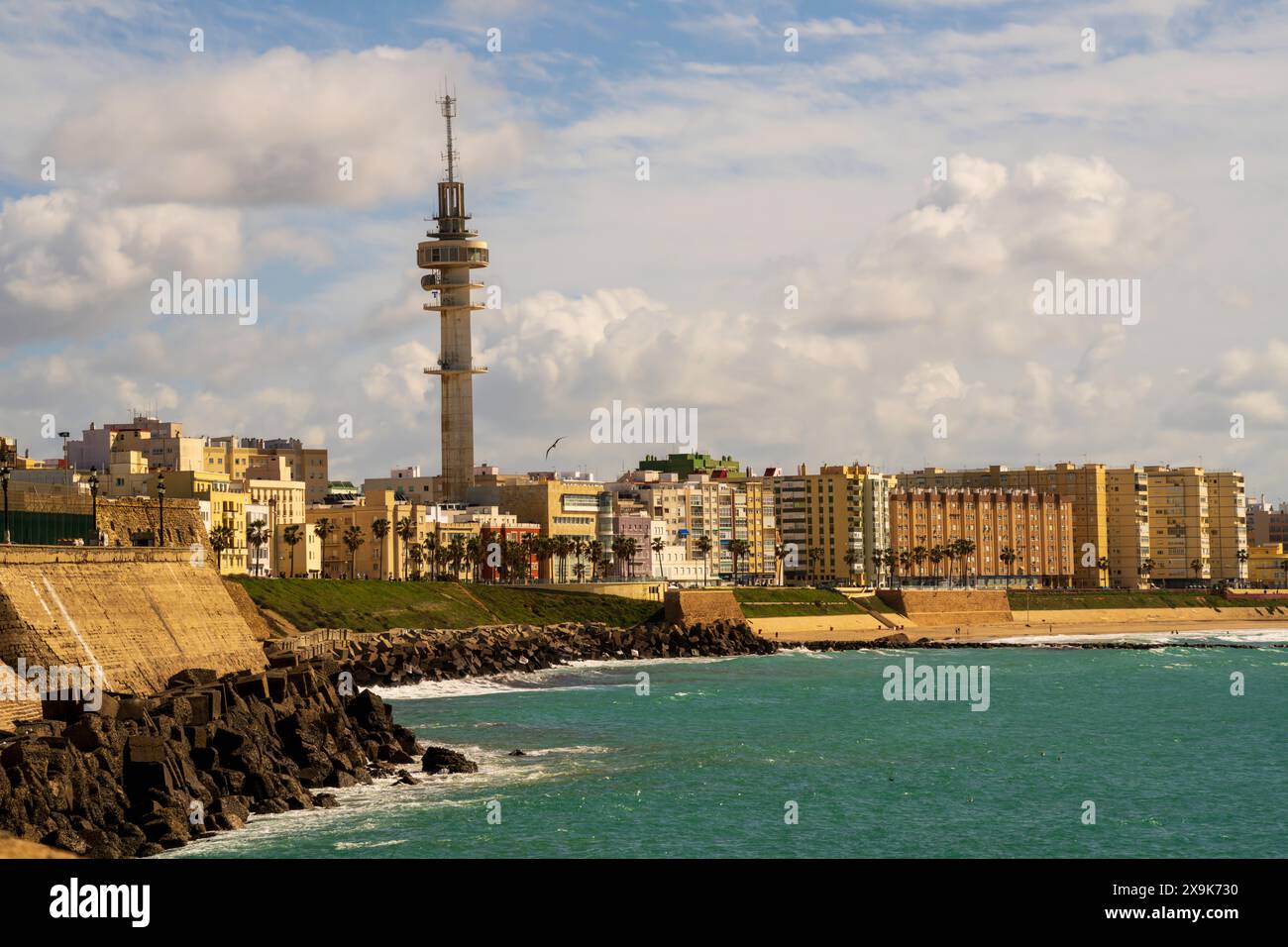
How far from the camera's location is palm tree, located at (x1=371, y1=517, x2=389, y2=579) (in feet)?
459

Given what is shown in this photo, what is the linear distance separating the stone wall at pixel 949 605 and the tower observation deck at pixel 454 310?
165ft

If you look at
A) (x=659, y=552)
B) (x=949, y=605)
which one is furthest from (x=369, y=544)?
(x=949, y=605)

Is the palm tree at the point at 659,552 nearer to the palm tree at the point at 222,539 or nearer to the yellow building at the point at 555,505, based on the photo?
the yellow building at the point at 555,505

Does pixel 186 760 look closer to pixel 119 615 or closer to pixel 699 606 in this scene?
pixel 119 615

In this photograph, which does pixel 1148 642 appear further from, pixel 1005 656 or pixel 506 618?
pixel 506 618

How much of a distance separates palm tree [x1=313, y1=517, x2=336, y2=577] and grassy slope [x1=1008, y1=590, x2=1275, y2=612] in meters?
79.2

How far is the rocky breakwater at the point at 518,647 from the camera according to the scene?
8575 cm

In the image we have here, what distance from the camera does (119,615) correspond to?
2248 inches

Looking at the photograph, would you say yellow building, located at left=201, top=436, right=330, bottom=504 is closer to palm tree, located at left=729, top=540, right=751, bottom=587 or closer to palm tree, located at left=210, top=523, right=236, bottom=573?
palm tree, located at left=210, top=523, right=236, bottom=573

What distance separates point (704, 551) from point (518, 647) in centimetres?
7667

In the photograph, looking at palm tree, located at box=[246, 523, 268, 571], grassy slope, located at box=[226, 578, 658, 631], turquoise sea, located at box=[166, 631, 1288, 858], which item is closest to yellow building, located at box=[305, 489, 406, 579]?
palm tree, located at box=[246, 523, 268, 571]

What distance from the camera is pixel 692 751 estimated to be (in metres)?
57.5
